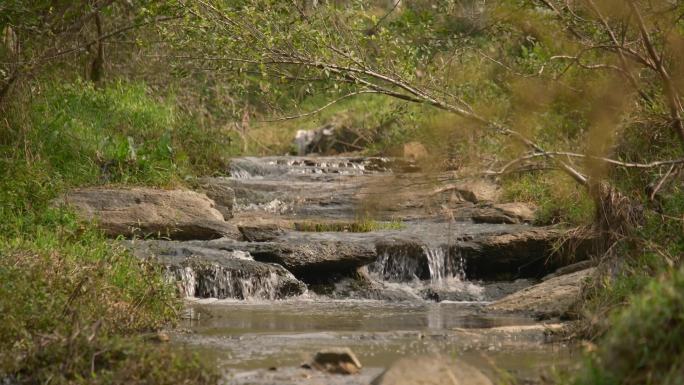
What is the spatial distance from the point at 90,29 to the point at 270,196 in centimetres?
390

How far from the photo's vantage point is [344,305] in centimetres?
1234

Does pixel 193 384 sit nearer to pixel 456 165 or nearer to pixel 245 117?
pixel 456 165

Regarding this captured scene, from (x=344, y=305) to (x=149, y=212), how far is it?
3.41m

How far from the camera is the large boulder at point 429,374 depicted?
6988 millimetres

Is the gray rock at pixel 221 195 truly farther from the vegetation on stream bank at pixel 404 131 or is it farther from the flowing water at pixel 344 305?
the vegetation on stream bank at pixel 404 131

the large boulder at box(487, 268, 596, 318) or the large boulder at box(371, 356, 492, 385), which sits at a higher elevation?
the large boulder at box(371, 356, 492, 385)

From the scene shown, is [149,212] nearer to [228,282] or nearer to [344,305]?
[228,282]

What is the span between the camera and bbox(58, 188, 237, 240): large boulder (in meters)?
14.1

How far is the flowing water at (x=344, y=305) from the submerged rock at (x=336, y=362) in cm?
11

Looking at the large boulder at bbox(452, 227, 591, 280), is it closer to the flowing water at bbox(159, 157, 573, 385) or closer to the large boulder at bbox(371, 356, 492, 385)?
the flowing water at bbox(159, 157, 573, 385)

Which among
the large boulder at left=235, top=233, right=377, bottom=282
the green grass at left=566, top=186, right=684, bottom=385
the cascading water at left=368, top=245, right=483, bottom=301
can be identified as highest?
the green grass at left=566, top=186, right=684, bottom=385

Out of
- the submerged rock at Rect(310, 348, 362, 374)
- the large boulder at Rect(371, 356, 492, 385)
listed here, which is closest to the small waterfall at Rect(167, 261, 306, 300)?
the submerged rock at Rect(310, 348, 362, 374)

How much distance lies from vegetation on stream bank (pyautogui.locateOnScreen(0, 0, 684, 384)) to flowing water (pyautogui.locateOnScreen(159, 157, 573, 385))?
2.09ft

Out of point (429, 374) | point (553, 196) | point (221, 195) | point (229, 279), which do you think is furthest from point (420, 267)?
point (429, 374)
